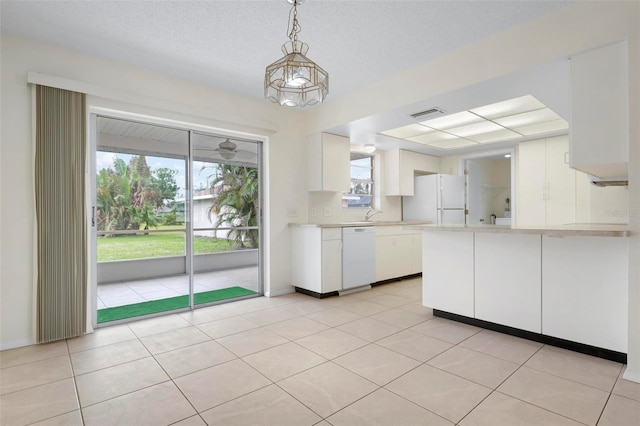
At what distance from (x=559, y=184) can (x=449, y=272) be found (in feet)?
9.12

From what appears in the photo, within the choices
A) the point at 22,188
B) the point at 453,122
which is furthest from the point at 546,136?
the point at 22,188

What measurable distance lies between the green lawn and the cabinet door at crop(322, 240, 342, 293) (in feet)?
4.20

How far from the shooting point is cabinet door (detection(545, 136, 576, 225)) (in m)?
4.59

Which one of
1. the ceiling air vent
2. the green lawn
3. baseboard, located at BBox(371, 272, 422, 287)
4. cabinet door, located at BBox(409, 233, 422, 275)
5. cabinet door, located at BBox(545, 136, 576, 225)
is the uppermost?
the ceiling air vent

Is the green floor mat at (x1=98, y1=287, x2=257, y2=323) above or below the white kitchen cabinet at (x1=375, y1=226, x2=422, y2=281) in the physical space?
below

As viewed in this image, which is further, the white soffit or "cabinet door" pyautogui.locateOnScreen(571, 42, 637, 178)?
the white soffit

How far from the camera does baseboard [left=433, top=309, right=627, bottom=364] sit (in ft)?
7.59

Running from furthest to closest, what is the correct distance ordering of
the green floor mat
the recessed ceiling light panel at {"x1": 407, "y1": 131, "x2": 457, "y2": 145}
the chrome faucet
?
the chrome faucet → the recessed ceiling light panel at {"x1": 407, "y1": 131, "x2": 457, "y2": 145} → the green floor mat

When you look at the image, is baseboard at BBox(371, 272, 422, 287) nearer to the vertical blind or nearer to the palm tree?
the palm tree

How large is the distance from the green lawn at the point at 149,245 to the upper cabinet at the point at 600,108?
12.1 ft

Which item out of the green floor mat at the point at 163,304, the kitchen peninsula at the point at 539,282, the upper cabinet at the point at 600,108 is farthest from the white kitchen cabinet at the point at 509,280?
the green floor mat at the point at 163,304

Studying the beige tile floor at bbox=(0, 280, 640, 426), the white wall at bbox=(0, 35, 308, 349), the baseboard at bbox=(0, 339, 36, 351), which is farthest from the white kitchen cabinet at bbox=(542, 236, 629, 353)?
the baseboard at bbox=(0, 339, 36, 351)

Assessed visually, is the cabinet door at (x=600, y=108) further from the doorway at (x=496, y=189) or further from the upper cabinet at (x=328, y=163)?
the doorway at (x=496, y=189)

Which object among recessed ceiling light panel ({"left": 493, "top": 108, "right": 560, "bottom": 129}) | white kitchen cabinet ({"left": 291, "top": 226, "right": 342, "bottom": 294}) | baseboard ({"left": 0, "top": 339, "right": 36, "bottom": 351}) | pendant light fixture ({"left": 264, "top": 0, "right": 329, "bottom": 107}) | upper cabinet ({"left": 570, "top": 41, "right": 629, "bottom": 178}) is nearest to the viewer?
pendant light fixture ({"left": 264, "top": 0, "right": 329, "bottom": 107})
